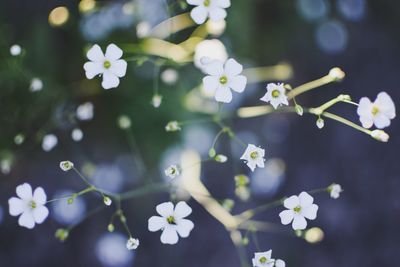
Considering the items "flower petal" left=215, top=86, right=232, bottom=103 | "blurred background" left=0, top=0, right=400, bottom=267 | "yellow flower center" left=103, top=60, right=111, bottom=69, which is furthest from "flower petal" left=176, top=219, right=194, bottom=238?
"blurred background" left=0, top=0, right=400, bottom=267

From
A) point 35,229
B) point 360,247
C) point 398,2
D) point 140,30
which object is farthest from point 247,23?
point 35,229

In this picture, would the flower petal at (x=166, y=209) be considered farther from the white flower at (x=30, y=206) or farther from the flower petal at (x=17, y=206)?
the flower petal at (x=17, y=206)

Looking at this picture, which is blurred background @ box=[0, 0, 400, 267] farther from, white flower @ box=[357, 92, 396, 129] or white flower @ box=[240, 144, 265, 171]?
white flower @ box=[357, 92, 396, 129]

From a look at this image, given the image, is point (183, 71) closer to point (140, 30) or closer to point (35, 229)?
point (140, 30)

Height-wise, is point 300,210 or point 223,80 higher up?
point 223,80

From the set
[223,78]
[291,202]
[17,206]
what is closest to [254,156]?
[291,202]

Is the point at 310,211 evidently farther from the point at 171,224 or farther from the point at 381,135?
the point at 171,224
